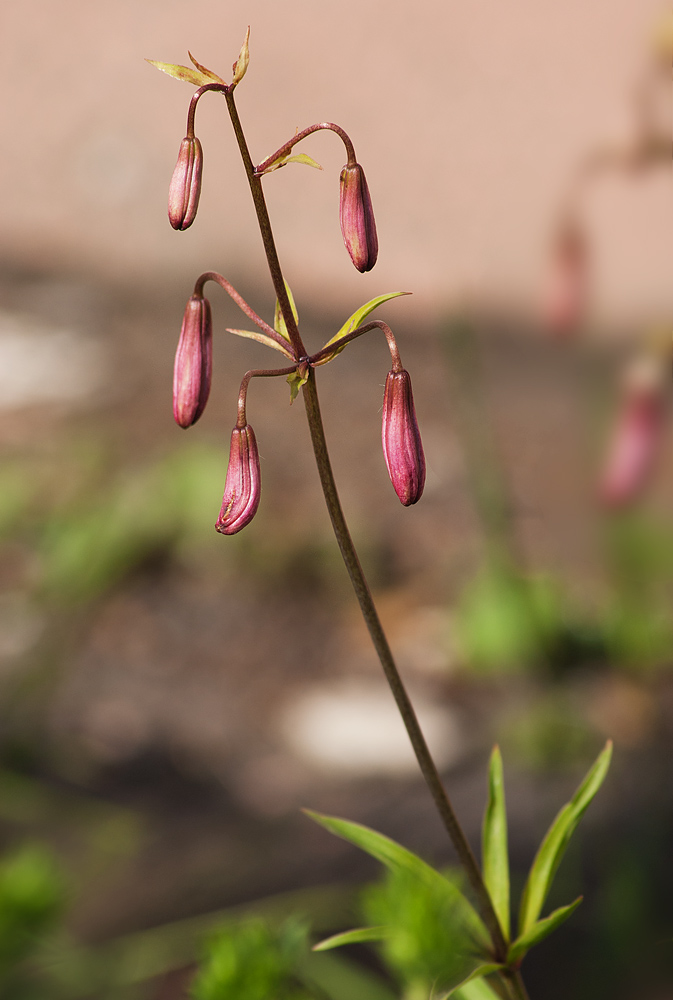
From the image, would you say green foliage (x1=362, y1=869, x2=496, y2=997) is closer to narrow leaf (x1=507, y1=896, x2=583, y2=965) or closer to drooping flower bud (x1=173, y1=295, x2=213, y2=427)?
narrow leaf (x1=507, y1=896, x2=583, y2=965)

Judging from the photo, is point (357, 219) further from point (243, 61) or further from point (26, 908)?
point (26, 908)

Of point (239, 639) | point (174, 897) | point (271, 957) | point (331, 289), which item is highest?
point (331, 289)

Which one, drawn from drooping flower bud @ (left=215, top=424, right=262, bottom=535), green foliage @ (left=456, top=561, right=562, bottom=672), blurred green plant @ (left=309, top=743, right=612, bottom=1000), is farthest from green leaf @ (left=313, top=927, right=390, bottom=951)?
green foliage @ (left=456, top=561, right=562, bottom=672)

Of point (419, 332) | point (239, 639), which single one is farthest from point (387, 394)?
point (419, 332)

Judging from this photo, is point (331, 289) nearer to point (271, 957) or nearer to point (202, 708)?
point (202, 708)

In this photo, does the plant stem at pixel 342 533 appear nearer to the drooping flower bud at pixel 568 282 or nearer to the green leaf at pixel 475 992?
the green leaf at pixel 475 992

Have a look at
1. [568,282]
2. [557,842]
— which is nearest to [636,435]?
[568,282]

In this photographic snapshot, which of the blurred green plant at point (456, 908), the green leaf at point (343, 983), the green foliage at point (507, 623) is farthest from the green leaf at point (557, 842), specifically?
the green foliage at point (507, 623)
